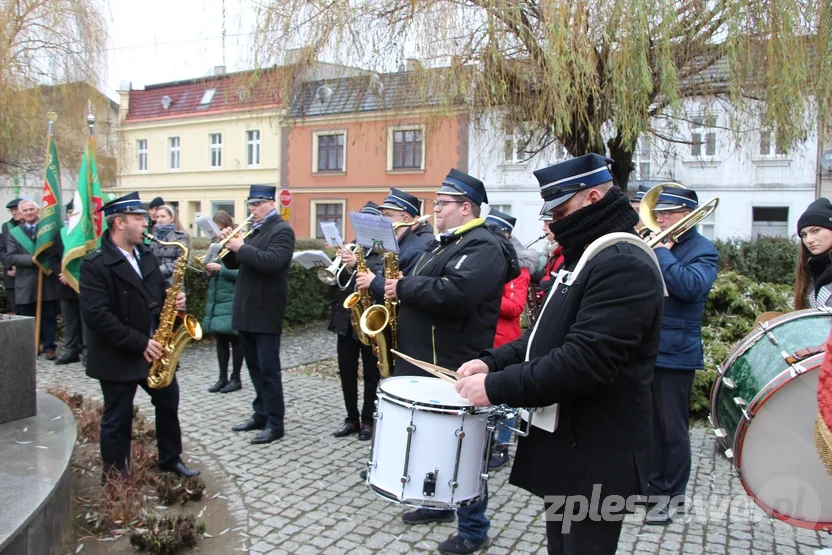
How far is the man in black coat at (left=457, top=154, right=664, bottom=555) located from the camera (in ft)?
7.36

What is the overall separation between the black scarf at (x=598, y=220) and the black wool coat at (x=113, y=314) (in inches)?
114

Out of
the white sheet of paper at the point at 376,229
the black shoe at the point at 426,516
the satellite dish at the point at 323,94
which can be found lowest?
the black shoe at the point at 426,516

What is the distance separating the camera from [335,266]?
5715 millimetres

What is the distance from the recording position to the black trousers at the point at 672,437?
161 inches

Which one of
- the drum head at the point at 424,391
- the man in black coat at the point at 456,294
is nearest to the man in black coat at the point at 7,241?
the man in black coat at the point at 456,294

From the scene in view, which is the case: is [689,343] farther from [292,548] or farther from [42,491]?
[42,491]

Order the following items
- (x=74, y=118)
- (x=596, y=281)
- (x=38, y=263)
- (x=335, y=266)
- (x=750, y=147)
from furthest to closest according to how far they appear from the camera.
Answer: (x=74, y=118), (x=38, y=263), (x=750, y=147), (x=335, y=266), (x=596, y=281)

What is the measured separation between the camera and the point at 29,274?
8.47 metres

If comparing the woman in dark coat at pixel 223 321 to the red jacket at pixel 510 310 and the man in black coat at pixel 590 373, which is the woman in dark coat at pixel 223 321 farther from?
the man in black coat at pixel 590 373

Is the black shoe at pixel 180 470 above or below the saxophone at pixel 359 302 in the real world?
below

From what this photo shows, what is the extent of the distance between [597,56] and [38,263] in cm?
691

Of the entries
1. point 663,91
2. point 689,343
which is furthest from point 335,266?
point 663,91

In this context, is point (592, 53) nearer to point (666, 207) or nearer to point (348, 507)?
point (666, 207)

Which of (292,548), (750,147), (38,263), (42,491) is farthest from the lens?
(38,263)
